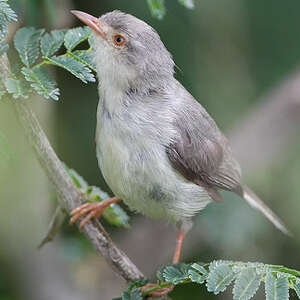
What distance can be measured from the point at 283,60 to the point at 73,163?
2.52 m

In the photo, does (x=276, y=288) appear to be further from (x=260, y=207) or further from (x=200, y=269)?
(x=260, y=207)

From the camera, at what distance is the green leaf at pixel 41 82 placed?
2.81 metres

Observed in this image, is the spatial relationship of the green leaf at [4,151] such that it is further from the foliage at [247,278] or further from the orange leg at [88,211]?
the foliage at [247,278]

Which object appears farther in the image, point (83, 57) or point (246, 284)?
point (83, 57)

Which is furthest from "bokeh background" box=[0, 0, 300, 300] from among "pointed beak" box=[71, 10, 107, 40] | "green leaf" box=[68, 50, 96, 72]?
"green leaf" box=[68, 50, 96, 72]

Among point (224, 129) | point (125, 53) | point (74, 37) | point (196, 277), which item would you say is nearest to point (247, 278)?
point (196, 277)

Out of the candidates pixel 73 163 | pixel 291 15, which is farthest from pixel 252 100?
pixel 73 163

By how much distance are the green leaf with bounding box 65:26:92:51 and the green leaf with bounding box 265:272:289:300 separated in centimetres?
145

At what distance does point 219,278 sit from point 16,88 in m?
1.24

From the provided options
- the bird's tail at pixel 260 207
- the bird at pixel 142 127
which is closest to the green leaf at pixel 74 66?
the bird at pixel 142 127

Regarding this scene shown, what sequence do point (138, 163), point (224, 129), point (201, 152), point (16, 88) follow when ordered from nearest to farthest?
point (16, 88), point (138, 163), point (201, 152), point (224, 129)

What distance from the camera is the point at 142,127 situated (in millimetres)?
3854

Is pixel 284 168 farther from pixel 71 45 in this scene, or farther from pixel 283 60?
pixel 71 45

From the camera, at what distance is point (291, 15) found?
624cm
